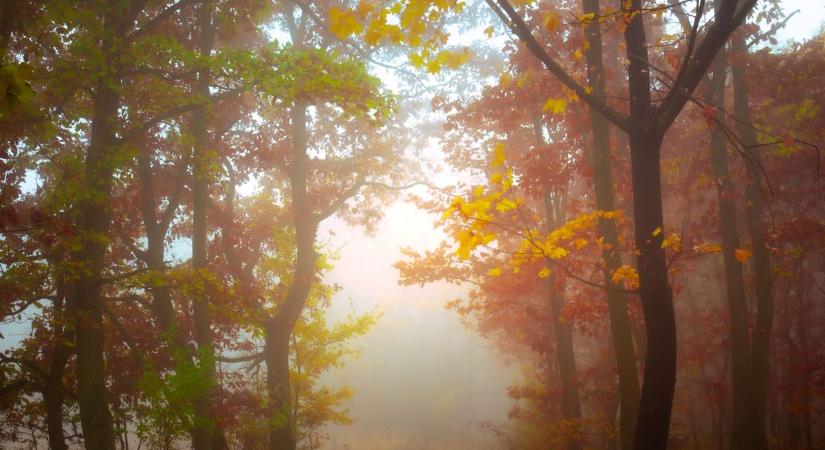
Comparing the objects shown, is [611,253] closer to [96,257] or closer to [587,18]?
[587,18]

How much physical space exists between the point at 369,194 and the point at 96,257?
854cm

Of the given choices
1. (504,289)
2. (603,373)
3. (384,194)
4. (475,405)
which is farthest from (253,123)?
(475,405)

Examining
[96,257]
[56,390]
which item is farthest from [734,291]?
[56,390]

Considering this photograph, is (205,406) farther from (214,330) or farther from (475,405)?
(475,405)

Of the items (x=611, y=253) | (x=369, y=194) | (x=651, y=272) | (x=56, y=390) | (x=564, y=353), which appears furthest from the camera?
(x=369, y=194)

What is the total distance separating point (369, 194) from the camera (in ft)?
49.1

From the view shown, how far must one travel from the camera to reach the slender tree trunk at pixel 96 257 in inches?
277

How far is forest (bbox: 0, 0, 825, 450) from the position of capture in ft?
12.5

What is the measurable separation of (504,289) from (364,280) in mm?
43924

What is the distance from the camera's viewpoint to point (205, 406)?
29.5 ft

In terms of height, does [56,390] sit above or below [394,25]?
below

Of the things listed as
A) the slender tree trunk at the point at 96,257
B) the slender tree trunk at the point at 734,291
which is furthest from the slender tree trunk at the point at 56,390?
the slender tree trunk at the point at 734,291

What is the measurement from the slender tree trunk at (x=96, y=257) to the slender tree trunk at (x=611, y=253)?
6.85 m

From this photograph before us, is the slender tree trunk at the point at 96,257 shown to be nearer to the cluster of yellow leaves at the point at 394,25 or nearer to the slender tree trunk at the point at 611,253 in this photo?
the cluster of yellow leaves at the point at 394,25
